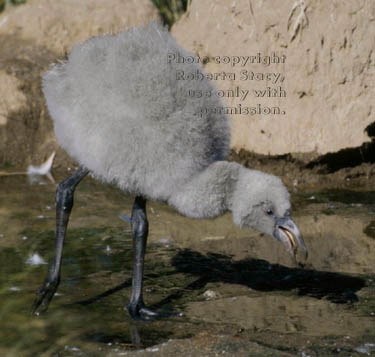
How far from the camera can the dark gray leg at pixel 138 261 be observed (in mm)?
4195

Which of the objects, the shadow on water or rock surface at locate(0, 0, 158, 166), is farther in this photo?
rock surface at locate(0, 0, 158, 166)

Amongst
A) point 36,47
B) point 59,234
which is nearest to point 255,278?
point 59,234

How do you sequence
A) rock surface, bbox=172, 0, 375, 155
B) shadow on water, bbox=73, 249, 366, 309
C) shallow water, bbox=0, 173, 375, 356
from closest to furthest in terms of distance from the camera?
shallow water, bbox=0, 173, 375, 356 < shadow on water, bbox=73, 249, 366, 309 < rock surface, bbox=172, 0, 375, 155

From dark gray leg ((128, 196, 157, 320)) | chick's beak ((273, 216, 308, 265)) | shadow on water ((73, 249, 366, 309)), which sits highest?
chick's beak ((273, 216, 308, 265))

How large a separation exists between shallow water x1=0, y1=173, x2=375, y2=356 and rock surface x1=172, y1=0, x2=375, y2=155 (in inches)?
29.8

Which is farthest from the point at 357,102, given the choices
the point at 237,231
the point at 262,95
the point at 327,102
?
the point at 237,231

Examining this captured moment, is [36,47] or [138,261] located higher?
[36,47]

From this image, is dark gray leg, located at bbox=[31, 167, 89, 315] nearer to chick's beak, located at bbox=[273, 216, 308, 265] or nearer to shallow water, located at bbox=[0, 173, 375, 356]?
shallow water, located at bbox=[0, 173, 375, 356]

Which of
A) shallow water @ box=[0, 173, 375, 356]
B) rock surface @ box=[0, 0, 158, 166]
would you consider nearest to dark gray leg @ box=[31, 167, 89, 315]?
shallow water @ box=[0, 173, 375, 356]

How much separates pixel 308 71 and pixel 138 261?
3.51 metres

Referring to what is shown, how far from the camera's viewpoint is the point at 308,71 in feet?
23.4

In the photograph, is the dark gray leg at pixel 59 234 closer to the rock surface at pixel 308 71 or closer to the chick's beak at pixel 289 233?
the chick's beak at pixel 289 233

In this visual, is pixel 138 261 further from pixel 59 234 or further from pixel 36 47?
pixel 36 47

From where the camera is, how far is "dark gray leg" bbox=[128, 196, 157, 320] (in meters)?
4.20
